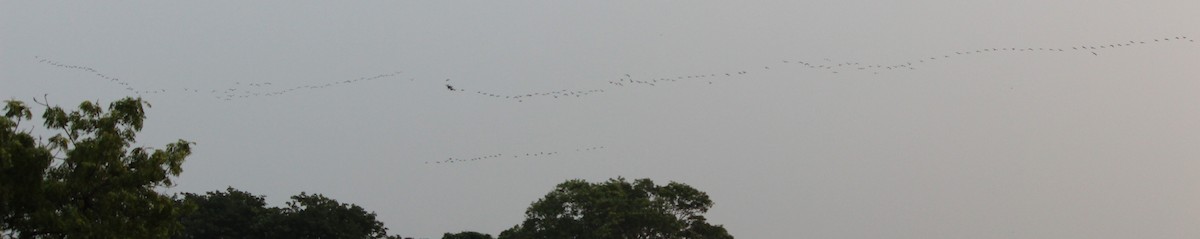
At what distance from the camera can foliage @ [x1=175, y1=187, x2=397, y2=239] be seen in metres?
66.8

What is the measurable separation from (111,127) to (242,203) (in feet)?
138

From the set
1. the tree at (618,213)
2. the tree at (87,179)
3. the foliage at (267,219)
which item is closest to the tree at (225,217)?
the foliage at (267,219)

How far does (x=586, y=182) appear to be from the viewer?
223ft

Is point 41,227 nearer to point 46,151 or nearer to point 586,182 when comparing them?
point 46,151

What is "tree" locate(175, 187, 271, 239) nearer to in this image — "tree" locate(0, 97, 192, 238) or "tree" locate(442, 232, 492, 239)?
"tree" locate(442, 232, 492, 239)

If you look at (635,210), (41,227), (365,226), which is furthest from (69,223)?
(365,226)

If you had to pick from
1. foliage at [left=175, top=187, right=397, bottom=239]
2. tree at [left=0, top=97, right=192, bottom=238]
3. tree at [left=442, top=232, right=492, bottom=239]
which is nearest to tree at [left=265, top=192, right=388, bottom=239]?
foliage at [left=175, top=187, right=397, bottom=239]

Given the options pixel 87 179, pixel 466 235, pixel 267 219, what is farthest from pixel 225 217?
pixel 87 179

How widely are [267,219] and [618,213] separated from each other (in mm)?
19041

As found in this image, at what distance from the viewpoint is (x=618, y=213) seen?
63500mm

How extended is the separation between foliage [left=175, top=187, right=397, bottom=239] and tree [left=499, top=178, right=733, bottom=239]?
29.7 feet

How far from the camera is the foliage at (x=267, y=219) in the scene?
66812mm

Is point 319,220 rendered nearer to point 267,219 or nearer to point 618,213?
point 267,219

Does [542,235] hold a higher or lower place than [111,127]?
higher
